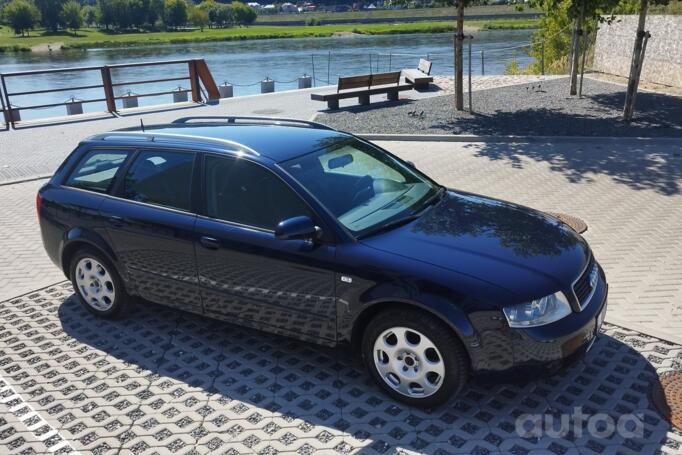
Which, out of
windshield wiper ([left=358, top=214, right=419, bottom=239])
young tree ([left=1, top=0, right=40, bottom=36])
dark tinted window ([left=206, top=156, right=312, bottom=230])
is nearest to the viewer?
windshield wiper ([left=358, top=214, right=419, bottom=239])

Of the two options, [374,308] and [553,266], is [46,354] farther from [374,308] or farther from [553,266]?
[553,266]

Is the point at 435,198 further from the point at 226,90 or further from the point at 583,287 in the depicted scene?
the point at 226,90

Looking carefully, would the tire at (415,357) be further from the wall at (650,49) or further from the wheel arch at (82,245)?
the wall at (650,49)

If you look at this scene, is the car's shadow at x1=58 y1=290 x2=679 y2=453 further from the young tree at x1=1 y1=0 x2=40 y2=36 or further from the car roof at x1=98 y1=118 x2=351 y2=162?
the young tree at x1=1 y1=0 x2=40 y2=36

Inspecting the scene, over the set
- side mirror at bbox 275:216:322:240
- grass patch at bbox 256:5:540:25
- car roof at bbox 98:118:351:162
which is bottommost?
grass patch at bbox 256:5:540:25

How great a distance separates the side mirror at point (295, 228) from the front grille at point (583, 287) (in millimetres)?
1736

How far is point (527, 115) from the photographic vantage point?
14.0m

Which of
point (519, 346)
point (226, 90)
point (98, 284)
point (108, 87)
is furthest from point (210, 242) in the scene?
point (226, 90)

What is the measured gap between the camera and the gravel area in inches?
485

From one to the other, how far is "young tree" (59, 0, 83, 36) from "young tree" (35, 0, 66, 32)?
1.22 meters

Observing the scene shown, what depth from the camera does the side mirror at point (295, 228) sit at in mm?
4035

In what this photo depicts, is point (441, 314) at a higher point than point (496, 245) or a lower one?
lower

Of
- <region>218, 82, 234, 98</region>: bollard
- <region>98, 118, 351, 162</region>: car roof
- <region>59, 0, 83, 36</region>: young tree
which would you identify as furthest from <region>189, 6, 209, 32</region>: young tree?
<region>98, 118, 351, 162</region>: car roof

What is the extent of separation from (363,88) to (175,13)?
294 feet
